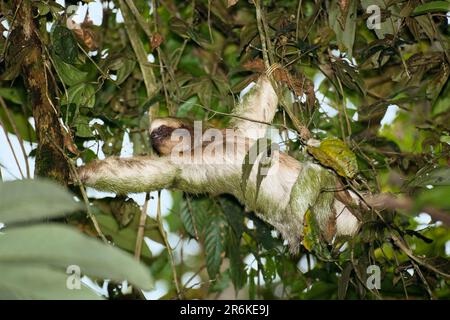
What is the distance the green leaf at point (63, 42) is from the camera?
5176mm

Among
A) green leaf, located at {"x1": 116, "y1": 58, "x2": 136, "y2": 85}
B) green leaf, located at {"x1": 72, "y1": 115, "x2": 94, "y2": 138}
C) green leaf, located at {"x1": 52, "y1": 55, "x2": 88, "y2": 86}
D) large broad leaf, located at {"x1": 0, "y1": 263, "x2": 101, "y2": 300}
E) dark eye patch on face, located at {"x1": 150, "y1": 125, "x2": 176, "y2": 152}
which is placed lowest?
large broad leaf, located at {"x1": 0, "y1": 263, "x2": 101, "y2": 300}

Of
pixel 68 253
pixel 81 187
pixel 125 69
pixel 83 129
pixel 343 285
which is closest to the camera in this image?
pixel 68 253

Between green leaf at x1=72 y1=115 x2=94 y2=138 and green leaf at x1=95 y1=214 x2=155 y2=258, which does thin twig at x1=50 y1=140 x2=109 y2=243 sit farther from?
green leaf at x1=95 y1=214 x2=155 y2=258

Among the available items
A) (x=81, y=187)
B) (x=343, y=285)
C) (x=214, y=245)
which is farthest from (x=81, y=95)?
(x=343, y=285)

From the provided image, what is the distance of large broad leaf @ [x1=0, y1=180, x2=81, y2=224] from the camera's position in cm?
130

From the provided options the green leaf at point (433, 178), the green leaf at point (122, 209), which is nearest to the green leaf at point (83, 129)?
the green leaf at point (122, 209)

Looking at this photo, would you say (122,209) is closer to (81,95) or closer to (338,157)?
(81,95)

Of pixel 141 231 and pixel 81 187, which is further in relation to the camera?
pixel 141 231

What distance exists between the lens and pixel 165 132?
577 centimetres

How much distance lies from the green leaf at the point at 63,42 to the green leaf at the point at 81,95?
0.32m

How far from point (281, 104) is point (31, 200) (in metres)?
2.98

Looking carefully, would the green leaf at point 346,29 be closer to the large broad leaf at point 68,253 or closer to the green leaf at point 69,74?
the green leaf at point 69,74

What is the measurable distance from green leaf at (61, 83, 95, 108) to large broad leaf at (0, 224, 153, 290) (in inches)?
158

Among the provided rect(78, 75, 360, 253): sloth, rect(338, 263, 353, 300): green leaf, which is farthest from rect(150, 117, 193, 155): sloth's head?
rect(338, 263, 353, 300): green leaf
